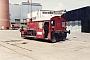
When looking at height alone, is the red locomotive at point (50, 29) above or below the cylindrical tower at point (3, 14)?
below

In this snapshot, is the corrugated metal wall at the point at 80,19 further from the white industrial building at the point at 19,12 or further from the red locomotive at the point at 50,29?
the white industrial building at the point at 19,12

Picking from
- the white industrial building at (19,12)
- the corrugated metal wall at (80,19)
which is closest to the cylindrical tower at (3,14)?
the white industrial building at (19,12)

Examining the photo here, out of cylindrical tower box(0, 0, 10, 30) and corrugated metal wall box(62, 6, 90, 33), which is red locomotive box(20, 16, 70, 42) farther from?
cylindrical tower box(0, 0, 10, 30)

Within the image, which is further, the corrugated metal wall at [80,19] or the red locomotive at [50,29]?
the corrugated metal wall at [80,19]

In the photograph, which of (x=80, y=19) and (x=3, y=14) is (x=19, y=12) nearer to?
(x=3, y=14)

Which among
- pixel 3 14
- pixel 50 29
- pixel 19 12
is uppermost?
pixel 19 12

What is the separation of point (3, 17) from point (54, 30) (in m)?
60.2

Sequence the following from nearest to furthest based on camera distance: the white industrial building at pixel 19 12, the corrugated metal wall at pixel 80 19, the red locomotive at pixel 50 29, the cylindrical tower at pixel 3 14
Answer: the red locomotive at pixel 50 29, the corrugated metal wall at pixel 80 19, the cylindrical tower at pixel 3 14, the white industrial building at pixel 19 12

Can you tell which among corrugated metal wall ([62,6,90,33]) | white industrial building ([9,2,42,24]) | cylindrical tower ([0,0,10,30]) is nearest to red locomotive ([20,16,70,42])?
corrugated metal wall ([62,6,90,33])

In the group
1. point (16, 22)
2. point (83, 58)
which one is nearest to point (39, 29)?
point (83, 58)

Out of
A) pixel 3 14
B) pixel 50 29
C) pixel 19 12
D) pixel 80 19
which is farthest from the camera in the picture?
pixel 19 12

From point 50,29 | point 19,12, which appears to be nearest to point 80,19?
point 50,29

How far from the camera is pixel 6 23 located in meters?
78.9

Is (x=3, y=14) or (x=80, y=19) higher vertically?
(x=3, y=14)
